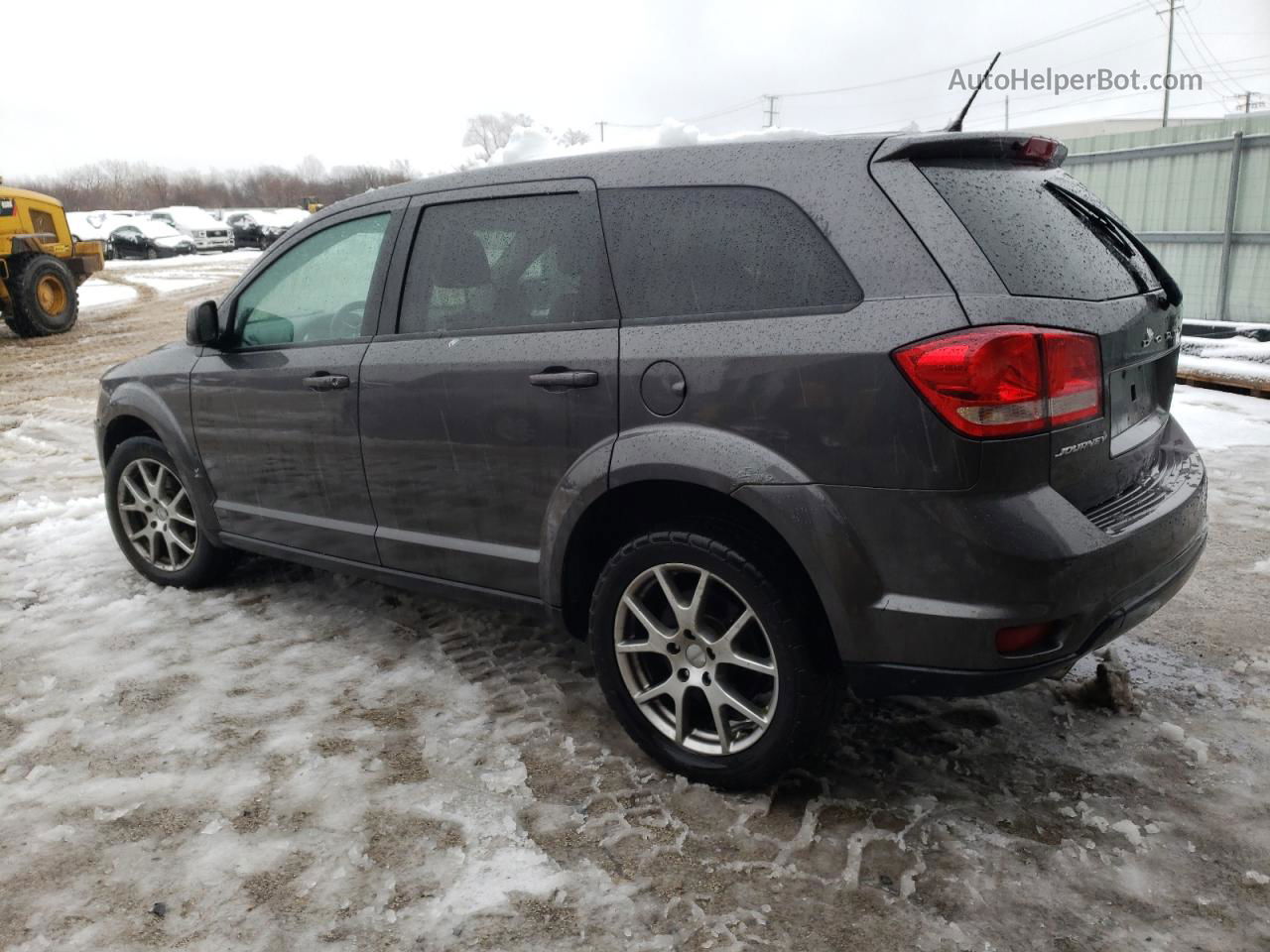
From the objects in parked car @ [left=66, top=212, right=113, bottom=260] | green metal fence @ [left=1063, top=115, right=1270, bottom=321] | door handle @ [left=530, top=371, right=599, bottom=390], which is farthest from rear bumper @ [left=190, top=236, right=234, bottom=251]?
door handle @ [left=530, top=371, right=599, bottom=390]

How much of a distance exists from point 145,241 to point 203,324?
114 ft

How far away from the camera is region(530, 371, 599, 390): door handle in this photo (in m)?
2.93

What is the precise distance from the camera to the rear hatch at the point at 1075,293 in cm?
244

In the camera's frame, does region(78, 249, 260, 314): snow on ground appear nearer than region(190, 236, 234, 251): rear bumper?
Yes

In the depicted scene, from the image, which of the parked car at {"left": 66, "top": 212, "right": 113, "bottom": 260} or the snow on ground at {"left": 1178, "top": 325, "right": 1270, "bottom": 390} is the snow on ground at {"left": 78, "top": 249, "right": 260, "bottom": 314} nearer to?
the parked car at {"left": 66, "top": 212, "right": 113, "bottom": 260}

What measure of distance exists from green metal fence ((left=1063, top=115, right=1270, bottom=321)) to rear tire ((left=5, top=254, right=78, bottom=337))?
46.2ft

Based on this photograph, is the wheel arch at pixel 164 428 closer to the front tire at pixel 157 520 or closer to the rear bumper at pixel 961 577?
the front tire at pixel 157 520

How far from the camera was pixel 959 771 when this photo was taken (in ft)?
9.73

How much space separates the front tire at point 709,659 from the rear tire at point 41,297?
14959mm

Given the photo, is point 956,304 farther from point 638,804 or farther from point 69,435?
point 69,435

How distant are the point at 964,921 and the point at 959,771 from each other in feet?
2.23

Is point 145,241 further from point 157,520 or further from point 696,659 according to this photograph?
point 696,659

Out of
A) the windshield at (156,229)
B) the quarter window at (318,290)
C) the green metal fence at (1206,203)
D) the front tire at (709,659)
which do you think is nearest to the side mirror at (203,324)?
the quarter window at (318,290)

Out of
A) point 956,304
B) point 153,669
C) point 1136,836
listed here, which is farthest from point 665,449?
point 153,669
